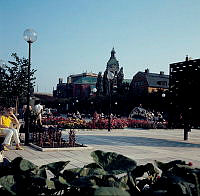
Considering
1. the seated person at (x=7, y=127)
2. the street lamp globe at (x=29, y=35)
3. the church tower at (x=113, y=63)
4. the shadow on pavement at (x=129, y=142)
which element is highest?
the church tower at (x=113, y=63)

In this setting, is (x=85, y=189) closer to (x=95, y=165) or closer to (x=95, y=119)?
(x=95, y=165)

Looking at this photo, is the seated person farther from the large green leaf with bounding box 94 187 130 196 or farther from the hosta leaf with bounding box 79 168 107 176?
the large green leaf with bounding box 94 187 130 196

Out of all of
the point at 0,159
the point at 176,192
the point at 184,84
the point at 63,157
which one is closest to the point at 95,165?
the point at 176,192

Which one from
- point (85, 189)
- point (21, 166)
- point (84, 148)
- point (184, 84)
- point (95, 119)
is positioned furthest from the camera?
→ point (95, 119)

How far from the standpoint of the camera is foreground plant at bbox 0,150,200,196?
1.80 metres

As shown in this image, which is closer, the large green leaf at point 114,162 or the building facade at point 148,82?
the large green leaf at point 114,162

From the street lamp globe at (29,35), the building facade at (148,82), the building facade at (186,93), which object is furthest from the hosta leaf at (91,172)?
the building facade at (148,82)

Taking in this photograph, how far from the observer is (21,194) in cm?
181

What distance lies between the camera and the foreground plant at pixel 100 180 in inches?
71.0

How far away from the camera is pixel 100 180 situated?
201 cm

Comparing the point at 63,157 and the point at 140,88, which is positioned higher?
the point at 140,88

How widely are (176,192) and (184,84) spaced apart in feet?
38.1

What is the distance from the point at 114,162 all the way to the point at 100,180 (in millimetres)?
271

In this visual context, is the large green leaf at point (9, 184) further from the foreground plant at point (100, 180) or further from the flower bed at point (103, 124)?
the flower bed at point (103, 124)
